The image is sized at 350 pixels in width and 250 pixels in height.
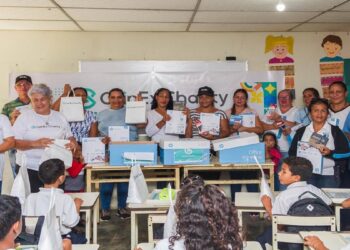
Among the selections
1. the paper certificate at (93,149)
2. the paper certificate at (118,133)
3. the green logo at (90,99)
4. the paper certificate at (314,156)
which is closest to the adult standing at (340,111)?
the paper certificate at (314,156)

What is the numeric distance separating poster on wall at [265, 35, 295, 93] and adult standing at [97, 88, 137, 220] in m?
2.24

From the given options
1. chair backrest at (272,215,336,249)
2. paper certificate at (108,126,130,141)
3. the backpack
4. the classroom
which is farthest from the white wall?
chair backrest at (272,215,336,249)

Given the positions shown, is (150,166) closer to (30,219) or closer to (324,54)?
(30,219)

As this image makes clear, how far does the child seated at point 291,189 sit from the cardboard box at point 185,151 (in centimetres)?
129

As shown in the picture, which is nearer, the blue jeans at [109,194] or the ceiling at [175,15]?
the ceiling at [175,15]

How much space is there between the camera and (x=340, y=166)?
3.62m

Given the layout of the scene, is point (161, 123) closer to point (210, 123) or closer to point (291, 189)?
point (210, 123)

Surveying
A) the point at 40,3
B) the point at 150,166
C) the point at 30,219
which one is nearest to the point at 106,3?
the point at 40,3

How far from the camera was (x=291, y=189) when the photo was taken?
8.96 ft

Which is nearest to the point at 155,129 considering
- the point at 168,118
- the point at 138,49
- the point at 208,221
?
the point at 168,118

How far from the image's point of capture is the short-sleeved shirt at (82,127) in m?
4.57

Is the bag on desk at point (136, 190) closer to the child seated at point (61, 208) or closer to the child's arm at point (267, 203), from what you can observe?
the child seated at point (61, 208)

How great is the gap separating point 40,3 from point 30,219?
2.36 meters

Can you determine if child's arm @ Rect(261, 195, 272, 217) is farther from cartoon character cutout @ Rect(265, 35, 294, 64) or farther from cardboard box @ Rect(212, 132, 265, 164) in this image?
cartoon character cutout @ Rect(265, 35, 294, 64)
